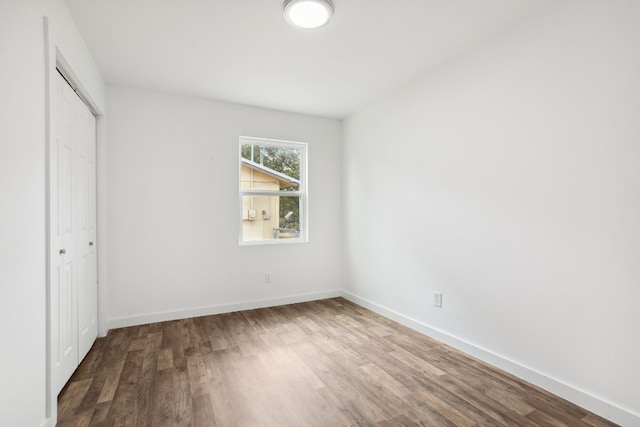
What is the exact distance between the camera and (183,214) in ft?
11.9

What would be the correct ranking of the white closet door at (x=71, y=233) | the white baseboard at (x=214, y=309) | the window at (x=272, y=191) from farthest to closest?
the window at (x=272, y=191) → the white baseboard at (x=214, y=309) → the white closet door at (x=71, y=233)

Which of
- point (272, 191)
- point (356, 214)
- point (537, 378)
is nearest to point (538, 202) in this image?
point (537, 378)

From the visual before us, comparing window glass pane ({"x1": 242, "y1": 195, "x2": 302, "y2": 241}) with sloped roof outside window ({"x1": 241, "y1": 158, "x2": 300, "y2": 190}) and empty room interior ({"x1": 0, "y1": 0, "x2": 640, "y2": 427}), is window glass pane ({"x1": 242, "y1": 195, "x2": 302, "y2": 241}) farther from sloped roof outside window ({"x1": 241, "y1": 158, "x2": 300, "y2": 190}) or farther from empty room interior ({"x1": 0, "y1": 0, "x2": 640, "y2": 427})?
sloped roof outside window ({"x1": 241, "y1": 158, "x2": 300, "y2": 190})

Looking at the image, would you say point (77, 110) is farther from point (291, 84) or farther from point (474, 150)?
point (474, 150)

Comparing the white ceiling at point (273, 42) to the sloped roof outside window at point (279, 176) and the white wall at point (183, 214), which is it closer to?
the white wall at point (183, 214)

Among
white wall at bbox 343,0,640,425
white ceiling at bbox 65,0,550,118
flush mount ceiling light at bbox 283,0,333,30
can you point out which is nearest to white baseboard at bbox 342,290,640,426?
white wall at bbox 343,0,640,425

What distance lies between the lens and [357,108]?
161 inches

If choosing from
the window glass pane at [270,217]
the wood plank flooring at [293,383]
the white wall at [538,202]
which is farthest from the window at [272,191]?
the white wall at [538,202]

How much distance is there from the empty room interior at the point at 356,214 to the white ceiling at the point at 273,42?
2 centimetres

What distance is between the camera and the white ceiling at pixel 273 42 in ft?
6.97

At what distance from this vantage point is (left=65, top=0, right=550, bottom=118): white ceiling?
6.97ft

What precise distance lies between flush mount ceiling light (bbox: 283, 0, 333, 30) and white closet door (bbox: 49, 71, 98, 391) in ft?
5.15

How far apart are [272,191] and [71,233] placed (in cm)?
224

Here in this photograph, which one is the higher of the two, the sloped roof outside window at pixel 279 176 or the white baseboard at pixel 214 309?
the sloped roof outside window at pixel 279 176
